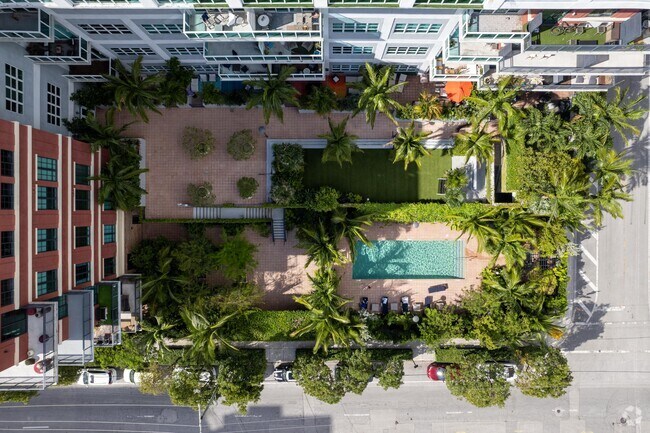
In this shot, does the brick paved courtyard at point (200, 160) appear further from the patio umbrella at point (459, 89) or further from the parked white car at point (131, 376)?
the parked white car at point (131, 376)

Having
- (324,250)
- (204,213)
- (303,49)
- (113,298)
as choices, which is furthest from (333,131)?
(113,298)

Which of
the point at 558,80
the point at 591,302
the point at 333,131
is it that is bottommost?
the point at 591,302

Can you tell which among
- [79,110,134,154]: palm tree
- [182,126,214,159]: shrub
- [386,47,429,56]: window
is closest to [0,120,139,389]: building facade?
[79,110,134,154]: palm tree

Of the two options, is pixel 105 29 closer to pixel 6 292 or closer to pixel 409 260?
pixel 6 292

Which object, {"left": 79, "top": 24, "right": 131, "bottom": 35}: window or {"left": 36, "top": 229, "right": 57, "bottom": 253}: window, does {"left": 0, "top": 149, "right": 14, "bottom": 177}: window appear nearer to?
{"left": 36, "top": 229, "right": 57, "bottom": 253}: window

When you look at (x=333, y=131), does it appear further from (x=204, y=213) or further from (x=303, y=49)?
(x=204, y=213)
